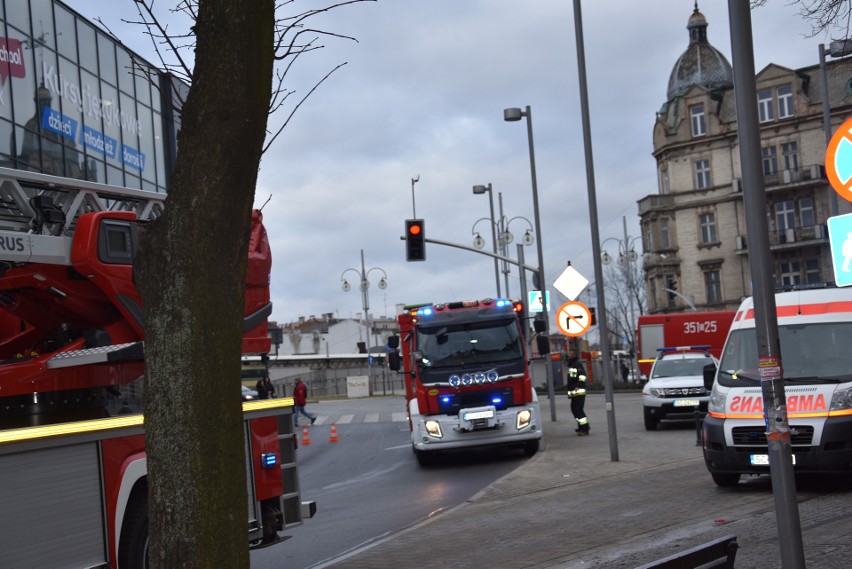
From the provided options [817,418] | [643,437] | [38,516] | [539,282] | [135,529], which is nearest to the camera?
[38,516]

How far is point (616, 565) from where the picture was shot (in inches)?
348

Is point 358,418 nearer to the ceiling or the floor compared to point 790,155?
nearer to the floor

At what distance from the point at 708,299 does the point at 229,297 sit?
72637 mm

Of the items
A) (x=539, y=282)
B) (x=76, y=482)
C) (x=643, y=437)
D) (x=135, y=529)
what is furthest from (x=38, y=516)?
(x=539, y=282)

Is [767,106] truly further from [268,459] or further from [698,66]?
[268,459]

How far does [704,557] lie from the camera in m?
6.38

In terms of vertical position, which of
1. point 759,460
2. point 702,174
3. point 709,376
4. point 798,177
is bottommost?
point 759,460

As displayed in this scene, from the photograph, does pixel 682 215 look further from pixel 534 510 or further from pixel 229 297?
pixel 229 297

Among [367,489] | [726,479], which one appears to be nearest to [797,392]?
[726,479]

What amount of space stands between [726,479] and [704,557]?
7257 millimetres

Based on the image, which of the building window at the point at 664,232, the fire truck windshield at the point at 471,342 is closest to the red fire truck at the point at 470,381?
the fire truck windshield at the point at 471,342

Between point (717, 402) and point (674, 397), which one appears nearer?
point (717, 402)

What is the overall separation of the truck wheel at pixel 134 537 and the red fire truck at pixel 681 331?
37.2 m

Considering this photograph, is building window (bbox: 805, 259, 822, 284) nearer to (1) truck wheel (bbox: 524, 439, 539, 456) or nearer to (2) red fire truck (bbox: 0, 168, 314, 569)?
(1) truck wheel (bbox: 524, 439, 539, 456)
